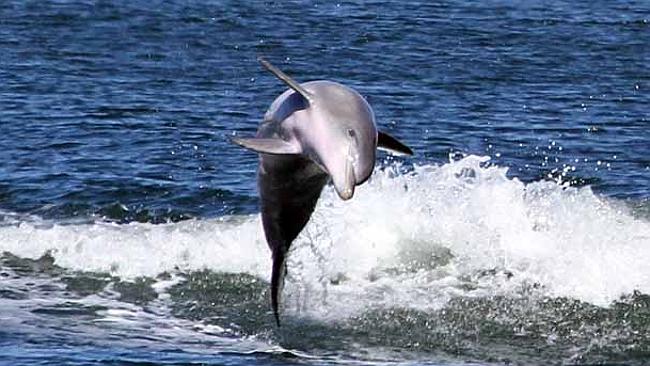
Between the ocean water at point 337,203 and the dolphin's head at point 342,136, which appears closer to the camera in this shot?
the dolphin's head at point 342,136

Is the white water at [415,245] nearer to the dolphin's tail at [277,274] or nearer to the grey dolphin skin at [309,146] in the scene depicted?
the dolphin's tail at [277,274]

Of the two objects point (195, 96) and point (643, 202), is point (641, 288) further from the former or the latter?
point (195, 96)

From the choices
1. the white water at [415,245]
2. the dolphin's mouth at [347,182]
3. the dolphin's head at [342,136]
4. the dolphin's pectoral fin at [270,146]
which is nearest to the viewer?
the dolphin's mouth at [347,182]

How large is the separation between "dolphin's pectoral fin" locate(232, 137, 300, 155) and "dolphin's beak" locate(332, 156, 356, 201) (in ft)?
1.59

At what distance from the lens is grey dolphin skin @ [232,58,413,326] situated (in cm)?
789

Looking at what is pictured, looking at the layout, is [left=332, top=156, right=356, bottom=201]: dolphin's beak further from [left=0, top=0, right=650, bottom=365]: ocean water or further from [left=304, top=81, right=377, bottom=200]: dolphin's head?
[left=0, top=0, right=650, bottom=365]: ocean water

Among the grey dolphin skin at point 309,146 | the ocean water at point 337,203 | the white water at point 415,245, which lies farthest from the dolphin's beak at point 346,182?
the white water at point 415,245

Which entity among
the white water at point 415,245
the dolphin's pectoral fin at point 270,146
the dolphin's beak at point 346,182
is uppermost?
the dolphin's pectoral fin at point 270,146

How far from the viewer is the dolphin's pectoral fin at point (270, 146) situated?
814cm

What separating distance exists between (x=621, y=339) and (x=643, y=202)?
15.5 feet

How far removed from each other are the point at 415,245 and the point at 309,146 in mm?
7723

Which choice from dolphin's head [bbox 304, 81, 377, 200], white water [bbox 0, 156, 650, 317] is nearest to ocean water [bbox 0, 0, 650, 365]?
white water [bbox 0, 156, 650, 317]

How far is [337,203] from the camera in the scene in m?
16.4

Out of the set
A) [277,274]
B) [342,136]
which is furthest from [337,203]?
[342,136]
